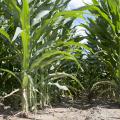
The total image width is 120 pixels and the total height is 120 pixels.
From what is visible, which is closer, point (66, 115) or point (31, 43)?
point (31, 43)

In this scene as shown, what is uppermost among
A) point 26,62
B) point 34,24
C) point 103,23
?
point 103,23

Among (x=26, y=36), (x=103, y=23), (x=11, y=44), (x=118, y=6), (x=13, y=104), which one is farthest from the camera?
(x=103, y=23)

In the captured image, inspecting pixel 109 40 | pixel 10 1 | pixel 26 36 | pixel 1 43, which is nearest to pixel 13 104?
pixel 1 43

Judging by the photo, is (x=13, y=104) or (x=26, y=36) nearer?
(x=26, y=36)

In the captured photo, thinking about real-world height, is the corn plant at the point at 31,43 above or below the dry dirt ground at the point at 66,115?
above

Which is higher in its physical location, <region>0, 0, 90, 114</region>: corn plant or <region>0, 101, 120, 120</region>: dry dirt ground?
<region>0, 0, 90, 114</region>: corn plant

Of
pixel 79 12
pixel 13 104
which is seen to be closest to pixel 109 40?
pixel 79 12

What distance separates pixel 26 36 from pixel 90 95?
2296mm

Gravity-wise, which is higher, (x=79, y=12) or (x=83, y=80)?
(x=79, y=12)

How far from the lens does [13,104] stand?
12.1ft

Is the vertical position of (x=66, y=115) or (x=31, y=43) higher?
(x=31, y=43)

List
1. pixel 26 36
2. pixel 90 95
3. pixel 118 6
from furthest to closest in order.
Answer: pixel 90 95 → pixel 118 6 → pixel 26 36

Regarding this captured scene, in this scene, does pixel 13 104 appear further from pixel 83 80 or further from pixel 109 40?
pixel 83 80

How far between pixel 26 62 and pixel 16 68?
2.36 ft
